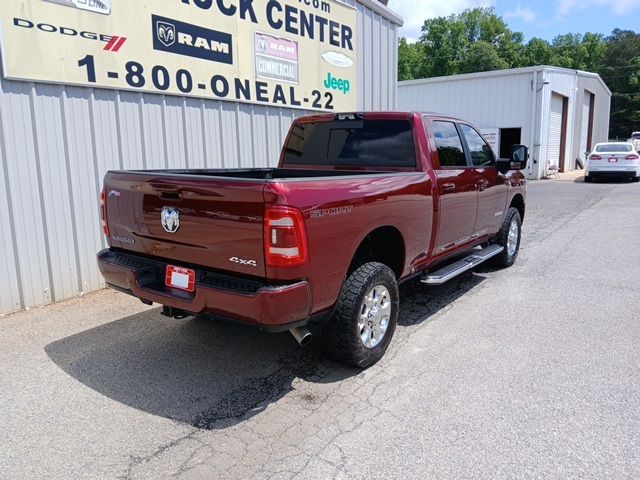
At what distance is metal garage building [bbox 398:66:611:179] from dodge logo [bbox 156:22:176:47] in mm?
18346

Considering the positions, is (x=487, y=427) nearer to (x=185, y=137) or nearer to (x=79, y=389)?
(x=79, y=389)

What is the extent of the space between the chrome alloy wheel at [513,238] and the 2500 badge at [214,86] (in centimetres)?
389

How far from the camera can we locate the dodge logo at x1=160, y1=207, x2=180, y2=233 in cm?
351

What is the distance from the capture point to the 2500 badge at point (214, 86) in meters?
6.02

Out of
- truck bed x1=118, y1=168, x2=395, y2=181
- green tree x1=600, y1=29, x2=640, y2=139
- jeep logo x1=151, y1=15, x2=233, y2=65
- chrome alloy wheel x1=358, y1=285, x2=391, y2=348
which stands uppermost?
green tree x1=600, y1=29, x2=640, y2=139

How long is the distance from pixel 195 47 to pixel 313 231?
4569 mm

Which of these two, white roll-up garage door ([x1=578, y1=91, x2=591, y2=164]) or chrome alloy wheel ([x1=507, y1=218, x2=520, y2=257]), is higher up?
white roll-up garage door ([x1=578, y1=91, x2=591, y2=164])

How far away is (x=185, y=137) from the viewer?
681cm

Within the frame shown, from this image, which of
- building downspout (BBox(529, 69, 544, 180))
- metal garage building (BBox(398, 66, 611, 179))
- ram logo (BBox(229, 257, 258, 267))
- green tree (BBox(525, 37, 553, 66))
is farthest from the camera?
green tree (BBox(525, 37, 553, 66))

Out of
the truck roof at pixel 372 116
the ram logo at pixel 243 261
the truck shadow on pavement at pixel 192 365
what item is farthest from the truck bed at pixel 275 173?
the ram logo at pixel 243 261

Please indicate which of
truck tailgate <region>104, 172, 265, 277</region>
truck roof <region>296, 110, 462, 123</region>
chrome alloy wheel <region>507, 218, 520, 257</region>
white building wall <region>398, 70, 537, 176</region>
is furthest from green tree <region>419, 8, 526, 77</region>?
truck tailgate <region>104, 172, 265, 277</region>

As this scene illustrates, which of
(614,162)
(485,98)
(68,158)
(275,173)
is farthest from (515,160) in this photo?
(485,98)

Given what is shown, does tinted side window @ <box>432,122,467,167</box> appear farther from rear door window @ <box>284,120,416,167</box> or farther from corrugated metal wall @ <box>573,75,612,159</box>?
corrugated metal wall @ <box>573,75,612,159</box>

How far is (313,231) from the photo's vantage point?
323cm
